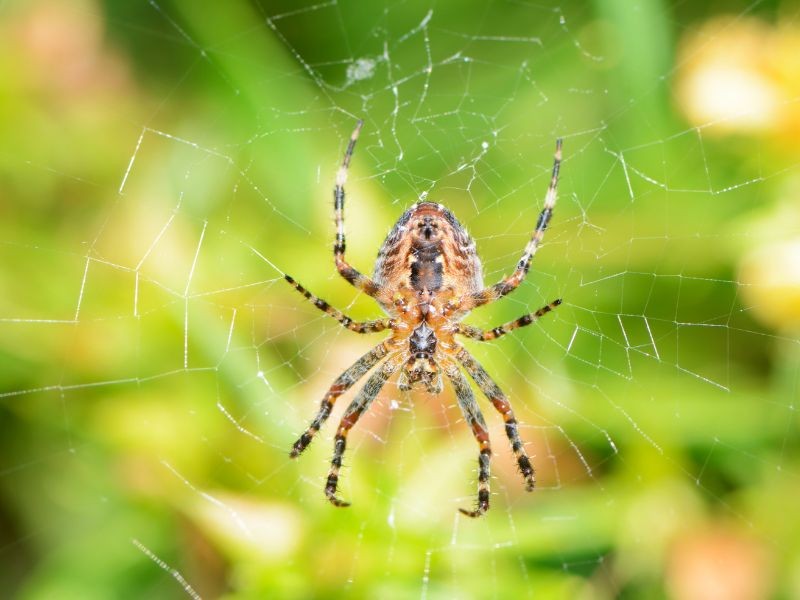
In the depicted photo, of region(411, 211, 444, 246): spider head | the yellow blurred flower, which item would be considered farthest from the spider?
the yellow blurred flower

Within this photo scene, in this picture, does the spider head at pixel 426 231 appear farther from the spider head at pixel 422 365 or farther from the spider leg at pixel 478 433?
the spider leg at pixel 478 433

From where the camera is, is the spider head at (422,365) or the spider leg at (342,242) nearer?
the spider leg at (342,242)

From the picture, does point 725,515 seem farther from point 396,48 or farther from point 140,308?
point 396,48

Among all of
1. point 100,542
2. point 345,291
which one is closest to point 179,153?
A: point 345,291

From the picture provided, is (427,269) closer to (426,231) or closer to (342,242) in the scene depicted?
(426,231)

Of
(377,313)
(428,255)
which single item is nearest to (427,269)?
(428,255)

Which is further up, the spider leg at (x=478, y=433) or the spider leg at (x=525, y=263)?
the spider leg at (x=525, y=263)

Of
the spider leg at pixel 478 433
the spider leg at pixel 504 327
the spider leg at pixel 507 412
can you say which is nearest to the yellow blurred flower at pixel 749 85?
the spider leg at pixel 504 327
